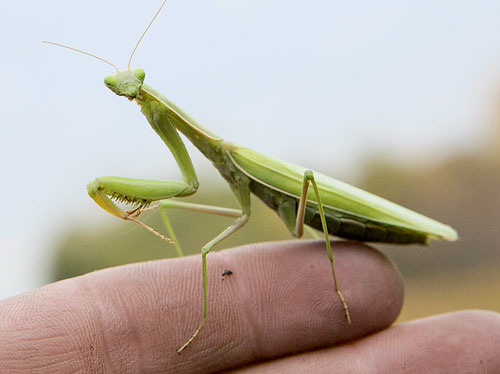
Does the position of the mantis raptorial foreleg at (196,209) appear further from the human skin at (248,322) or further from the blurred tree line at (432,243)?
the blurred tree line at (432,243)

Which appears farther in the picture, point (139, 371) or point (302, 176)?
point (302, 176)

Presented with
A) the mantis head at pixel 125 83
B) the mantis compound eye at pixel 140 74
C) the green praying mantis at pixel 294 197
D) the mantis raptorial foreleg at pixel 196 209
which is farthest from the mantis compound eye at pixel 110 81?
the mantis raptorial foreleg at pixel 196 209

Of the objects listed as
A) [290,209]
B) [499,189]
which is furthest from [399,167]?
[290,209]

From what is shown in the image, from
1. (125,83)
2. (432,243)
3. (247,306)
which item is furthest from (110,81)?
(432,243)

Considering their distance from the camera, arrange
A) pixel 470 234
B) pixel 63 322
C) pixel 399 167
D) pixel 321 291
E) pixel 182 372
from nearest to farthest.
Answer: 1. pixel 63 322
2. pixel 182 372
3. pixel 321 291
4. pixel 470 234
5. pixel 399 167

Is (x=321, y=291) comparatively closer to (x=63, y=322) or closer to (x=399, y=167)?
(x=63, y=322)

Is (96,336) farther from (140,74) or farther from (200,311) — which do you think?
(140,74)
